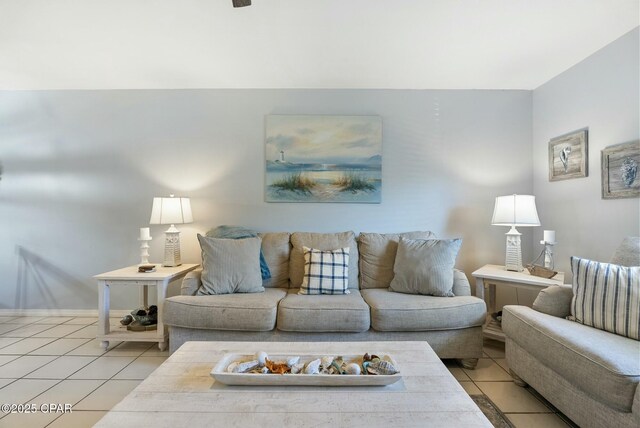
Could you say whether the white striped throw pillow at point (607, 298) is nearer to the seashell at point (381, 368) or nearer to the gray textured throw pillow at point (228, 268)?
the seashell at point (381, 368)

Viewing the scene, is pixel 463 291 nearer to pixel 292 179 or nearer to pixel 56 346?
pixel 292 179

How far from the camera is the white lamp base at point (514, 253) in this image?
252cm

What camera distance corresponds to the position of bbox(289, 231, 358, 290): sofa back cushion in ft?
8.60

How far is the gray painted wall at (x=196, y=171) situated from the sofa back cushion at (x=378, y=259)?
362mm

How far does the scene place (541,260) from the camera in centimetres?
292

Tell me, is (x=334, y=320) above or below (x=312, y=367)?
below

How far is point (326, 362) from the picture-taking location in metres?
1.25

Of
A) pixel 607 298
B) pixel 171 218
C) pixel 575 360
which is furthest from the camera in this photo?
pixel 171 218

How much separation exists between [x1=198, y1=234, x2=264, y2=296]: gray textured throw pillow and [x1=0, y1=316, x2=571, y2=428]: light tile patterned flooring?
0.68 metres

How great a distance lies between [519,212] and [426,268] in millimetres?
936

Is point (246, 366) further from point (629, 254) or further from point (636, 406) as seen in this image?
point (629, 254)

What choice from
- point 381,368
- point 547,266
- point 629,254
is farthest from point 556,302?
point 381,368

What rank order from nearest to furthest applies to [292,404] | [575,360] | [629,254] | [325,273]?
[292,404] → [575,360] → [629,254] → [325,273]

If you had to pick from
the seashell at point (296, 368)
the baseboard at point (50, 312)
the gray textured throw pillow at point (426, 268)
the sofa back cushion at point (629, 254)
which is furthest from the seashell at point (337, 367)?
the baseboard at point (50, 312)
